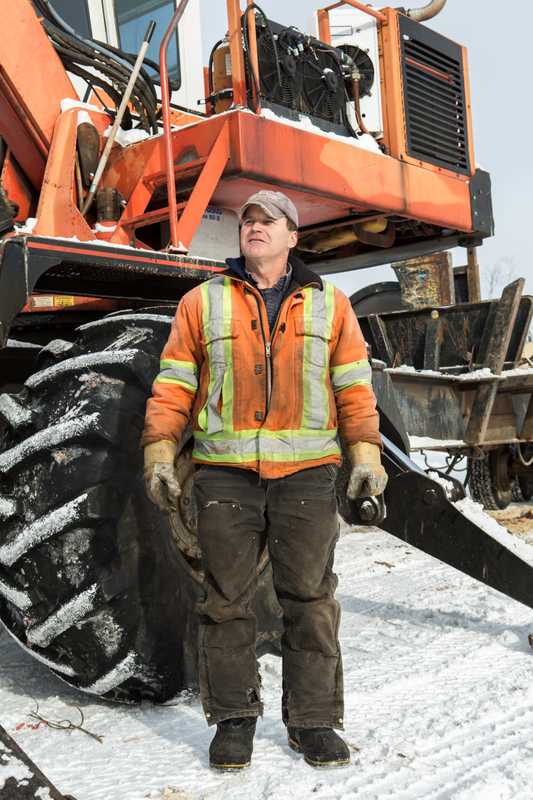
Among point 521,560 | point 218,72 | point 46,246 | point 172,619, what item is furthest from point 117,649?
point 218,72

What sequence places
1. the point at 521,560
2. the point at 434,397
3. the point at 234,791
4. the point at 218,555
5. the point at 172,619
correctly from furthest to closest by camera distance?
the point at 434,397 < the point at 521,560 < the point at 172,619 < the point at 218,555 < the point at 234,791

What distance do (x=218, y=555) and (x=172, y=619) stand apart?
0.38m

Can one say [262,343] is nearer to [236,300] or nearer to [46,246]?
[236,300]

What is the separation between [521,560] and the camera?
10.7ft

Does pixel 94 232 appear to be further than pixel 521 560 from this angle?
Yes

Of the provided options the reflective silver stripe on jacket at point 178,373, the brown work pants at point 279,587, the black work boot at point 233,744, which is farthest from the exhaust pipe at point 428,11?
the black work boot at point 233,744

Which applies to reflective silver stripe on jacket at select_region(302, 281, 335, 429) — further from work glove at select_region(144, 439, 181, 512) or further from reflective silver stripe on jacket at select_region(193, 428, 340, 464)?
work glove at select_region(144, 439, 181, 512)

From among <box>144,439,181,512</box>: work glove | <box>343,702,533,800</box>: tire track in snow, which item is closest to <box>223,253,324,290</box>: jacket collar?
<box>144,439,181,512</box>: work glove

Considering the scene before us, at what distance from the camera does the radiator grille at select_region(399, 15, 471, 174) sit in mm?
4605

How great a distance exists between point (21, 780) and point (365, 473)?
116cm

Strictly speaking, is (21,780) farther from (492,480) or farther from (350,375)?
(492,480)

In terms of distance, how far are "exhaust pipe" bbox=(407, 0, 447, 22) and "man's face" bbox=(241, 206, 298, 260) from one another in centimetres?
274

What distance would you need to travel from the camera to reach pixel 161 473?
239 cm

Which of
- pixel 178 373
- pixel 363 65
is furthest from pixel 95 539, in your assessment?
pixel 363 65
